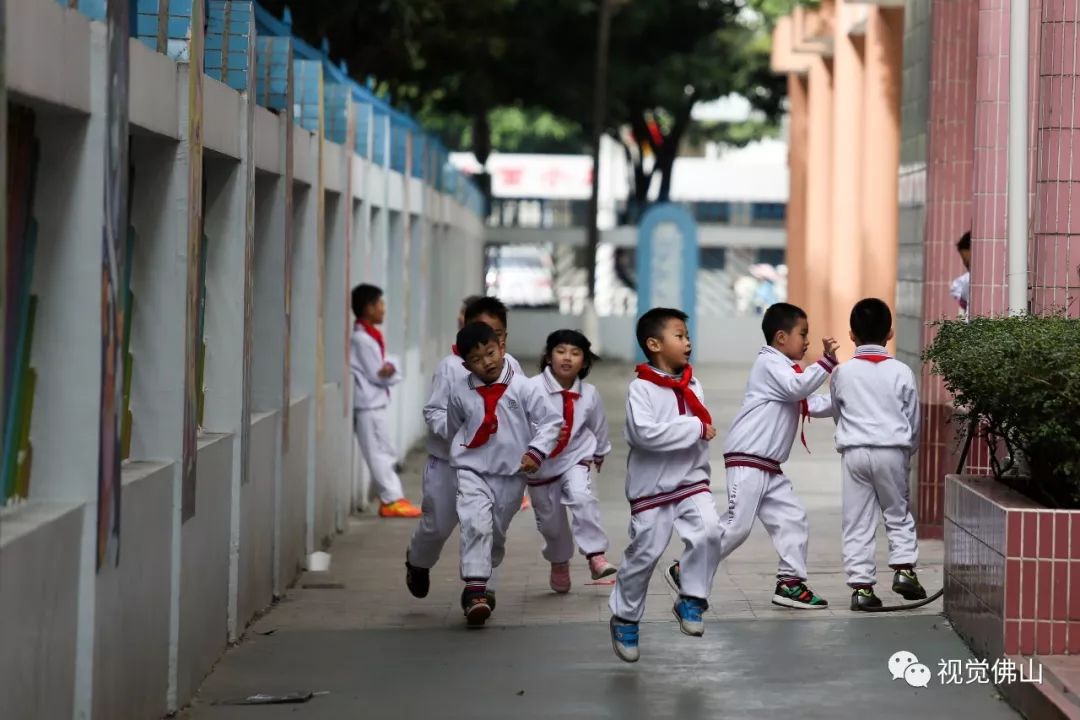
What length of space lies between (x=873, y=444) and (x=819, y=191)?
22800 millimetres

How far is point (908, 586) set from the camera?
377 inches

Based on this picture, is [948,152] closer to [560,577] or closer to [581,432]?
[581,432]

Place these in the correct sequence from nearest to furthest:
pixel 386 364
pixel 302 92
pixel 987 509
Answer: pixel 987 509 → pixel 302 92 → pixel 386 364

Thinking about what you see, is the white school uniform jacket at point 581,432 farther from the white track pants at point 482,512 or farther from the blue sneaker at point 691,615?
the blue sneaker at point 691,615

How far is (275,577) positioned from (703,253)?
25.9 meters

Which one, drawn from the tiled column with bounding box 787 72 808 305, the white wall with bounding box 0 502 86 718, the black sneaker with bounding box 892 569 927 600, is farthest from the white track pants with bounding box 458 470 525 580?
the tiled column with bounding box 787 72 808 305

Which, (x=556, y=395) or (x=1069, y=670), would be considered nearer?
(x=1069, y=670)

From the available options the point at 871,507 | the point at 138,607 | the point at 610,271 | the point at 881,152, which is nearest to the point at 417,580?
the point at 871,507

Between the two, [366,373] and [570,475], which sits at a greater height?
[366,373]

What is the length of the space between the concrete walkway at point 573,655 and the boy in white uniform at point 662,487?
11.6 inches

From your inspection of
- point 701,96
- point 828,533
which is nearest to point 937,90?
point 828,533

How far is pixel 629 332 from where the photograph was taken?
117 feet

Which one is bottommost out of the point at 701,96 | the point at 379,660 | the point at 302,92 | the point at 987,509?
the point at 379,660

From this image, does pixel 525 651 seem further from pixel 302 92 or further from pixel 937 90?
pixel 937 90
